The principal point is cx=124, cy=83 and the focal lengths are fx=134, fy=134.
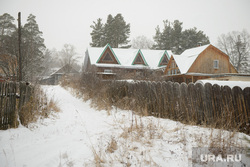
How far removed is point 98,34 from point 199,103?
3961 centimetres

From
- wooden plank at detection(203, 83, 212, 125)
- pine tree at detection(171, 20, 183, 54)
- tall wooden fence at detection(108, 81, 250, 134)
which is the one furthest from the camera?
pine tree at detection(171, 20, 183, 54)

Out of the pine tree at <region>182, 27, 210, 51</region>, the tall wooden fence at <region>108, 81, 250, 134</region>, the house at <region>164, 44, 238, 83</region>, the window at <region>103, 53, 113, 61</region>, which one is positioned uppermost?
the pine tree at <region>182, 27, 210, 51</region>

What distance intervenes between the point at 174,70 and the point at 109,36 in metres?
22.7

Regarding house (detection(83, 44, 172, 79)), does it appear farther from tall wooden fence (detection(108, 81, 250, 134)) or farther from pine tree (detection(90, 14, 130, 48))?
tall wooden fence (detection(108, 81, 250, 134))

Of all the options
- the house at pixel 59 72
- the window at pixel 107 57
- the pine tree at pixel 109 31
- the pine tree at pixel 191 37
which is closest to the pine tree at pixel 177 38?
the pine tree at pixel 191 37

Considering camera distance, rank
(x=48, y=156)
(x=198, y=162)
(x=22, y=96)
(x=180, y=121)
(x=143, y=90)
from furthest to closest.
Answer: (x=143, y=90) < (x=180, y=121) < (x=22, y=96) < (x=48, y=156) < (x=198, y=162)

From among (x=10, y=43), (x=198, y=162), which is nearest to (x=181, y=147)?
(x=198, y=162)

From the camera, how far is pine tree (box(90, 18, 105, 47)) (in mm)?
39281

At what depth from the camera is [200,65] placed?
75.0 ft

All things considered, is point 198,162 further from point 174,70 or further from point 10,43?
point 174,70

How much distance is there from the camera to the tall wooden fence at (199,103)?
3488 mm

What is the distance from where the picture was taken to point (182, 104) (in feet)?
15.1

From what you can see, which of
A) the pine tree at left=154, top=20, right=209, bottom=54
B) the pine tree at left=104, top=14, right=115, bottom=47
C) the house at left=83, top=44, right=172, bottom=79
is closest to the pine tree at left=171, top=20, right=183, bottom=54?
the pine tree at left=154, top=20, right=209, bottom=54

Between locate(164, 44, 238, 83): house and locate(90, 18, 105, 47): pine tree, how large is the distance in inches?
925
